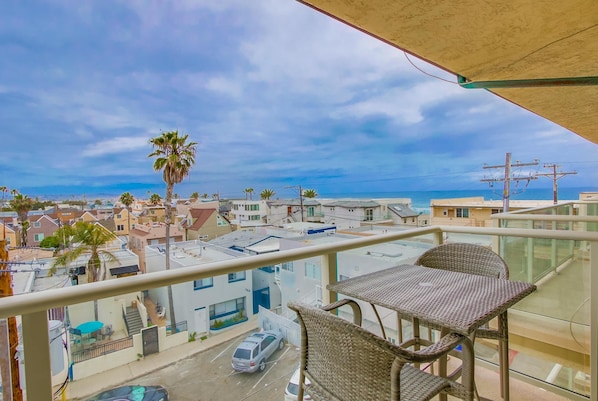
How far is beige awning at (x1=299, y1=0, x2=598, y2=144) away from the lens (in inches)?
66.8

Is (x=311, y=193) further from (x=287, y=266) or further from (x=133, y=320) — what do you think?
(x=133, y=320)

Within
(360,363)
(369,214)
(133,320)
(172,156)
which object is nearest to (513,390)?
(360,363)

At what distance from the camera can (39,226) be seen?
309 inches

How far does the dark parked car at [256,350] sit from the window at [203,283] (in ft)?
1.24

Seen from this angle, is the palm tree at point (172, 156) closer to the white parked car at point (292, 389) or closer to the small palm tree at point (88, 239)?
the small palm tree at point (88, 239)

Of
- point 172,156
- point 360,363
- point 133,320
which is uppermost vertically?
point 172,156

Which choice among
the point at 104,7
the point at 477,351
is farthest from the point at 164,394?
the point at 104,7

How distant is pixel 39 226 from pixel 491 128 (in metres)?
32.9

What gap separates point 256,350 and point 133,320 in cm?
67

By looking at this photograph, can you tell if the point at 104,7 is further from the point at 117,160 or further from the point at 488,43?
the point at 488,43

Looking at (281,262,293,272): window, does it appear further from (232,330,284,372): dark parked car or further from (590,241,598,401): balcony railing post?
(590,241,598,401): balcony railing post

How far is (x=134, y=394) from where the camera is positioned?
4.45ft

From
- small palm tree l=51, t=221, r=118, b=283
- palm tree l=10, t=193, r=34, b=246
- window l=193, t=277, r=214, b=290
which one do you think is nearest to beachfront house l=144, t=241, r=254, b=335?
window l=193, t=277, r=214, b=290

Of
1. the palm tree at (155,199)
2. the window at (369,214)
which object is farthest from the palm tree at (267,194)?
the palm tree at (155,199)
